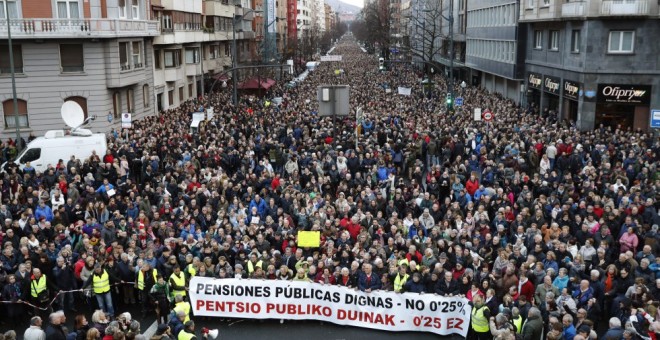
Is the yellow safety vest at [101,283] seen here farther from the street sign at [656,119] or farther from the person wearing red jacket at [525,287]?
the street sign at [656,119]

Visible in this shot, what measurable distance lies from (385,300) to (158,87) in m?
36.6

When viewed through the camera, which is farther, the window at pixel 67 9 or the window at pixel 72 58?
the window at pixel 72 58

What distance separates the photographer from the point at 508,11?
49312 millimetres

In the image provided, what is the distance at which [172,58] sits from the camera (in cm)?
4978

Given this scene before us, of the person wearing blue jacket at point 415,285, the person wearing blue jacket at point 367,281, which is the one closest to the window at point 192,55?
the person wearing blue jacket at point 367,281

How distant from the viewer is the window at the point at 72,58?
36156mm

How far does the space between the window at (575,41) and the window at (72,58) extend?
2648cm

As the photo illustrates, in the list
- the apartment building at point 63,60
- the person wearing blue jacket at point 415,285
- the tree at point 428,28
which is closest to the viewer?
the person wearing blue jacket at point 415,285

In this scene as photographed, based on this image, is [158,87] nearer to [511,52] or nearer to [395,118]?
[395,118]

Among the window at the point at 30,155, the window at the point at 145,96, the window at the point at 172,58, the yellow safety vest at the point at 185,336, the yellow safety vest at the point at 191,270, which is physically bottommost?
the yellow safety vest at the point at 191,270

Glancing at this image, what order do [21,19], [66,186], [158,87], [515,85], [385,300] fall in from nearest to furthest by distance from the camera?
[385,300] < [66,186] < [21,19] < [158,87] < [515,85]

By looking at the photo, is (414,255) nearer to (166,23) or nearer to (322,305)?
(322,305)

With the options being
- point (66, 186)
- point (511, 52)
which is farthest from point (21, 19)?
point (511, 52)

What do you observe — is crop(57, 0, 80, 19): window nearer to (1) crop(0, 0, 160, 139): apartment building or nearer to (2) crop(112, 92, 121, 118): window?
(1) crop(0, 0, 160, 139): apartment building
